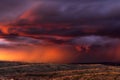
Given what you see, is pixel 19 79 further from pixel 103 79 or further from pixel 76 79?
pixel 103 79

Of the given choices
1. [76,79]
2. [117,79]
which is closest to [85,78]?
[76,79]

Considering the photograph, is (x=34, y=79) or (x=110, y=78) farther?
(x=34, y=79)

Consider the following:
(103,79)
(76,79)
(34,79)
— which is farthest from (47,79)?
(103,79)

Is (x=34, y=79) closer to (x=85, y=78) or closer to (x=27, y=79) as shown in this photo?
(x=27, y=79)

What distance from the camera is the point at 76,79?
3784 inches

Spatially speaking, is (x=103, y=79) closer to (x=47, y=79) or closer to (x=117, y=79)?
(x=117, y=79)

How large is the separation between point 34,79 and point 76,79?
615 inches

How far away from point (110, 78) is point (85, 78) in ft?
26.9

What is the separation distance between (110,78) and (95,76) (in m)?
5.68

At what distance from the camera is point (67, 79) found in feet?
315

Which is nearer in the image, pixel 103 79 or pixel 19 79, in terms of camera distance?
pixel 103 79

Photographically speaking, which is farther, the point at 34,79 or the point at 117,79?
the point at 34,79

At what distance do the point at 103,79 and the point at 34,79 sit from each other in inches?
966

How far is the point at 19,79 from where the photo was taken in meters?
100
